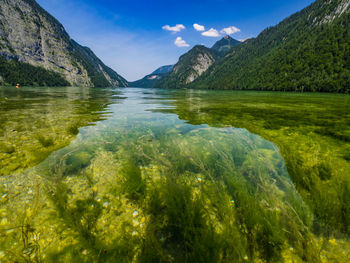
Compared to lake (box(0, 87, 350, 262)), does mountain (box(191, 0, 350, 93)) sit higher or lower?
higher

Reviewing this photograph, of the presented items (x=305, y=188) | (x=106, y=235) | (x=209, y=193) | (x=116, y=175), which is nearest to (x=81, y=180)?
(x=116, y=175)

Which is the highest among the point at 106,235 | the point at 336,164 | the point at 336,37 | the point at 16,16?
the point at 16,16

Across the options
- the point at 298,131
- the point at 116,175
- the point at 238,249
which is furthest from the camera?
the point at 298,131

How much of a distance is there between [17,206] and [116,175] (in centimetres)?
207

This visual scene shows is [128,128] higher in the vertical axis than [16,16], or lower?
lower

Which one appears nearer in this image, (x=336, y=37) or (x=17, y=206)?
(x=17, y=206)

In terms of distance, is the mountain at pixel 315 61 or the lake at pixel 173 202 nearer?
the lake at pixel 173 202

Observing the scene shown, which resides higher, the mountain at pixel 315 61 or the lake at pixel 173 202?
the mountain at pixel 315 61

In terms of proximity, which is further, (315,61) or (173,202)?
(315,61)

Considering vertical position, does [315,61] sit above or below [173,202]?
above

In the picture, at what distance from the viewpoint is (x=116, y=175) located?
178 inches

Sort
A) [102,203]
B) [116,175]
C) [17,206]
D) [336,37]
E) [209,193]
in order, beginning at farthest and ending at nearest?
[336,37], [116,175], [209,193], [102,203], [17,206]

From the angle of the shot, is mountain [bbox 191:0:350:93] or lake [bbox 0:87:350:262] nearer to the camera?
lake [bbox 0:87:350:262]

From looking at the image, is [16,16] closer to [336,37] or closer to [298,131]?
[298,131]
